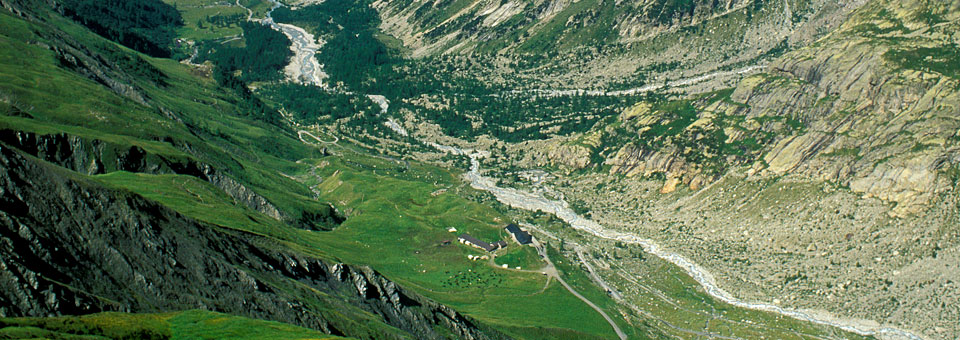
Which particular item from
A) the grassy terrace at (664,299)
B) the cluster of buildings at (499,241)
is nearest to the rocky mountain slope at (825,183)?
the grassy terrace at (664,299)

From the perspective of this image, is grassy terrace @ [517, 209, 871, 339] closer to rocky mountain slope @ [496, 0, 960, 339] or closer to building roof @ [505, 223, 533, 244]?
building roof @ [505, 223, 533, 244]

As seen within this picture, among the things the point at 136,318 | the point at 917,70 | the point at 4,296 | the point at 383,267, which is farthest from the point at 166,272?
the point at 917,70

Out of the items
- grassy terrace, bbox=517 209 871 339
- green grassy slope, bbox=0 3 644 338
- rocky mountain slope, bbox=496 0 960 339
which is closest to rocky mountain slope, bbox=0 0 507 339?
green grassy slope, bbox=0 3 644 338

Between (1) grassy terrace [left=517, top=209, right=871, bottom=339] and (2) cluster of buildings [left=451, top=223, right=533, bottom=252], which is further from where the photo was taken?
(2) cluster of buildings [left=451, top=223, right=533, bottom=252]

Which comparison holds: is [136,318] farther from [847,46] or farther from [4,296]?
[847,46]

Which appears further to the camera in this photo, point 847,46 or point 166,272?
point 847,46

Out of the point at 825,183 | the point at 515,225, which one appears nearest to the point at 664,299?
the point at 515,225

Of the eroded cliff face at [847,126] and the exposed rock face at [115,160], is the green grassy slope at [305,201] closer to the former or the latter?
the exposed rock face at [115,160]
